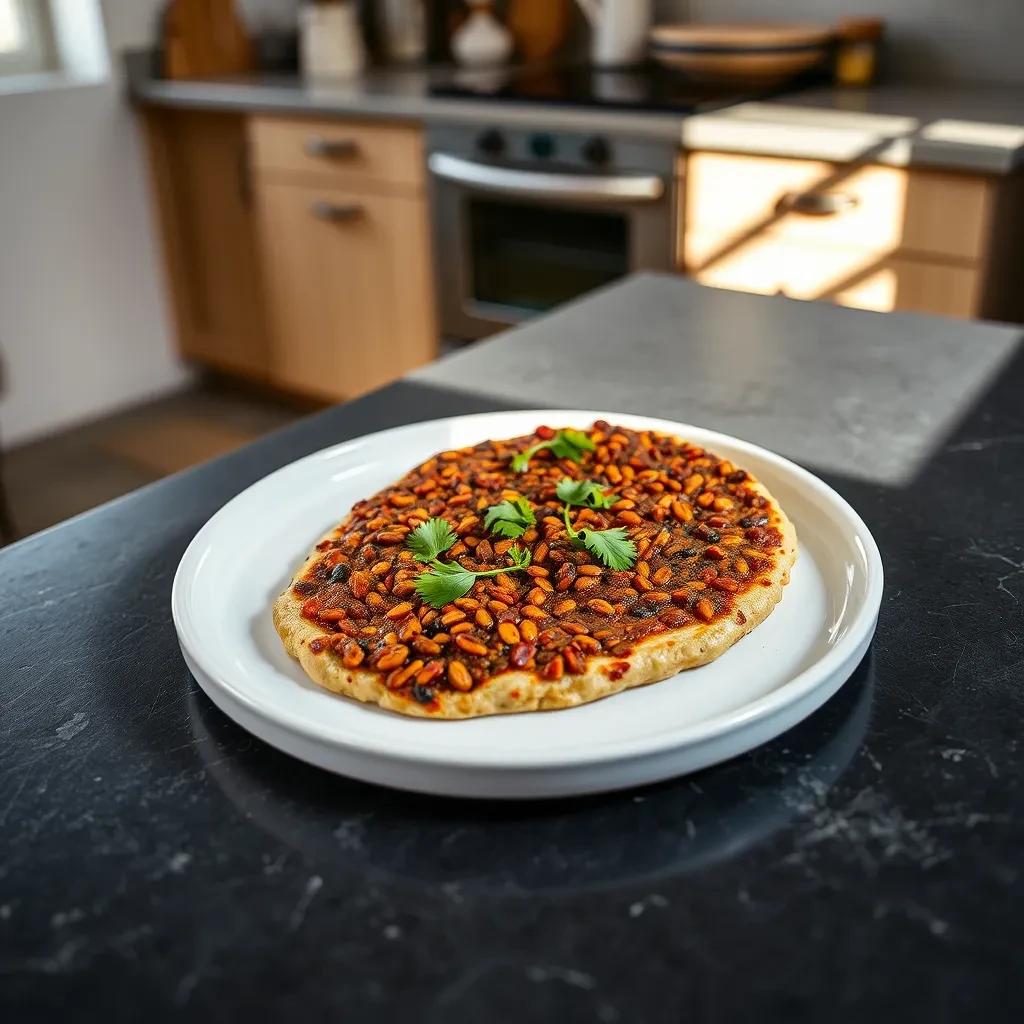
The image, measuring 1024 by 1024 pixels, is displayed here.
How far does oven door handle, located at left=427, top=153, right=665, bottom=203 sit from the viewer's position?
8.36 ft

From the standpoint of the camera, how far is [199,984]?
1.70 ft

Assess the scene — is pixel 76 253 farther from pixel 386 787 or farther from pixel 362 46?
pixel 386 787

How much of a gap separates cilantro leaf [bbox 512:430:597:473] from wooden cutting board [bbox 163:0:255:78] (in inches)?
113

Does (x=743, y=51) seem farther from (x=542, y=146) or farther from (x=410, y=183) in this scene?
(x=410, y=183)

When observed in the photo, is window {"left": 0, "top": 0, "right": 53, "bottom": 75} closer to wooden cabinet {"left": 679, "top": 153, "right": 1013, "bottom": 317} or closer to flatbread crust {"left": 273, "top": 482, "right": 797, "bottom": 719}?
wooden cabinet {"left": 679, "top": 153, "right": 1013, "bottom": 317}

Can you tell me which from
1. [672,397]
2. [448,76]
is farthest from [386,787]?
[448,76]

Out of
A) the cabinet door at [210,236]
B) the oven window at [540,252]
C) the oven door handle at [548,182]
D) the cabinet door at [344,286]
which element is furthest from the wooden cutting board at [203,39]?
the oven window at [540,252]

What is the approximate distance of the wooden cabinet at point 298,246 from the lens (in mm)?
3033

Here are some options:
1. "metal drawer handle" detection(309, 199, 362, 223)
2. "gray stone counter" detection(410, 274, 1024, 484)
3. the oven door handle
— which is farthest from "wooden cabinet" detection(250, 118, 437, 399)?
"gray stone counter" detection(410, 274, 1024, 484)

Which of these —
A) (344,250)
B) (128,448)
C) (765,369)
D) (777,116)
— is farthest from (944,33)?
(128,448)

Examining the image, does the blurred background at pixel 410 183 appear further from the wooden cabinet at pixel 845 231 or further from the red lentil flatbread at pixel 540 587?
the red lentil flatbread at pixel 540 587

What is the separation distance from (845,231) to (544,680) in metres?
1.94

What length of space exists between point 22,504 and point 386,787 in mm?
2691

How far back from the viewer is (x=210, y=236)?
11.5 feet
